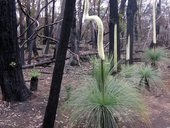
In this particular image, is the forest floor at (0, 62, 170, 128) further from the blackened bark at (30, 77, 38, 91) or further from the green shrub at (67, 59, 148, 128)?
the green shrub at (67, 59, 148, 128)

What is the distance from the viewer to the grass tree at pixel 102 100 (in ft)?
15.3

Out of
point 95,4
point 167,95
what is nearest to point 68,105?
point 167,95

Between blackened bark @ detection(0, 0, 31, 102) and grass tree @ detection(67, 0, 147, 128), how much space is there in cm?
136

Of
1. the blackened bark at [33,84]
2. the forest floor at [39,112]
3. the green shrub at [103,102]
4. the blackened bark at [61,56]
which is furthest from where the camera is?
the blackened bark at [33,84]

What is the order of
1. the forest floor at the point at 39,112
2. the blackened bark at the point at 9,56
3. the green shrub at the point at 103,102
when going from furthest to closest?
the blackened bark at the point at 9,56 < the forest floor at the point at 39,112 < the green shrub at the point at 103,102

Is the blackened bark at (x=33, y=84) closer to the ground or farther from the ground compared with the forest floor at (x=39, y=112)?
farther from the ground

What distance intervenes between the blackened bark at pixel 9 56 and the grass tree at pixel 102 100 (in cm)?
136

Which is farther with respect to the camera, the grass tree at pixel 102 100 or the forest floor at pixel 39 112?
the forest floor at pixel 39 112

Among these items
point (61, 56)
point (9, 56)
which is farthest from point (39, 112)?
point (61, 56)

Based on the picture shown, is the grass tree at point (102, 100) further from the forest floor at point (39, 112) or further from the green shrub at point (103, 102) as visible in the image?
the forest floor at point (39, 112)

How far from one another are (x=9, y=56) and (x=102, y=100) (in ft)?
6.92

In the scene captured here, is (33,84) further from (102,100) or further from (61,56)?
(61,56)

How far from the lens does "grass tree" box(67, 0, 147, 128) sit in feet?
15.3

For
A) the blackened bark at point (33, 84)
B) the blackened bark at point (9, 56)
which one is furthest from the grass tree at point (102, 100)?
the blackened bark at point (33, 84)
